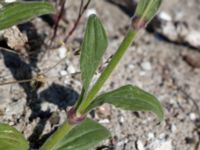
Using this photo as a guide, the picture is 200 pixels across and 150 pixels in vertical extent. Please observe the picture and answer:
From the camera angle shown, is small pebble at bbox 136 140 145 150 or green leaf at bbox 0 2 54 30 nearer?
green leaf at bbox 0 2 54 30

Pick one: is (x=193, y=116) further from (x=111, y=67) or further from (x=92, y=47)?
(x=111, y=67)

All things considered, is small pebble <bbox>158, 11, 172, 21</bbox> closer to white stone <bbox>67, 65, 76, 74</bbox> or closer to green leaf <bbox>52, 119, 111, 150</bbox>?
white stone <bbox>67, 65, 76, 74</bbox>

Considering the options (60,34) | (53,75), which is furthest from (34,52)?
(60,34)

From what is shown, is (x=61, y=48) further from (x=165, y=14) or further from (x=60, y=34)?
(x=165, y=14)

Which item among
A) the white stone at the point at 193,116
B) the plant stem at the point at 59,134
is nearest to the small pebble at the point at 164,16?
the white stone at the point at 193,116

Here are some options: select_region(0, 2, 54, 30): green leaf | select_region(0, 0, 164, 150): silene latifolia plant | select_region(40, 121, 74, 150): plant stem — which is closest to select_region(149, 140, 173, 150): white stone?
select_region(0, 0, 164, 150): silene latifolia plant
